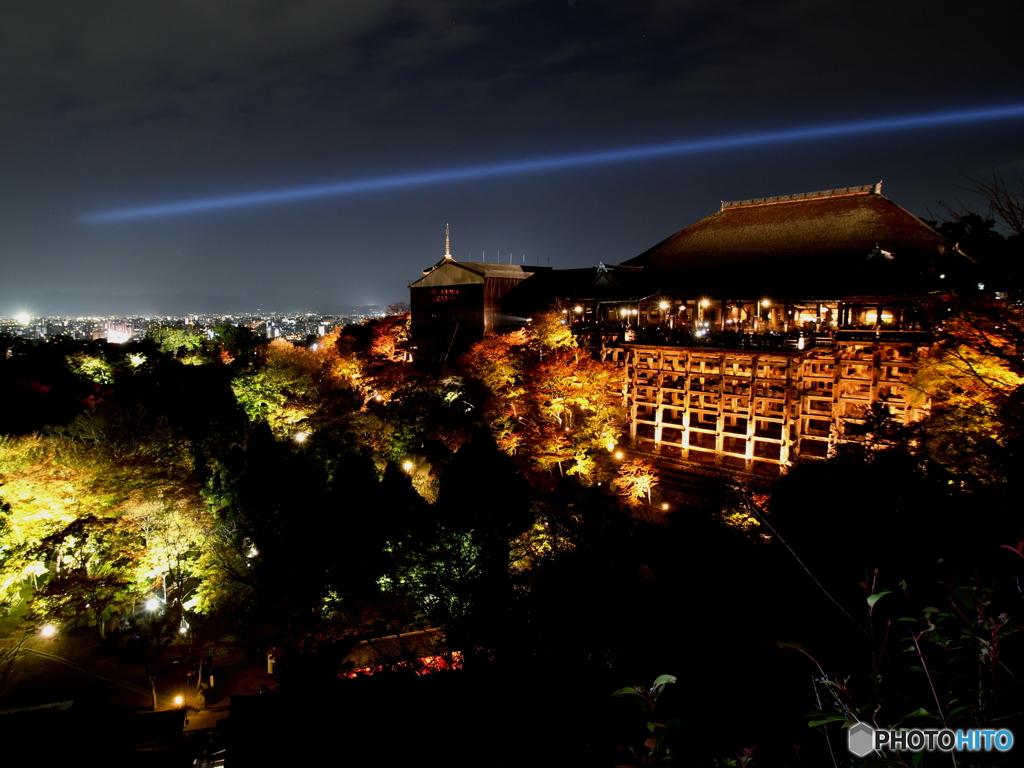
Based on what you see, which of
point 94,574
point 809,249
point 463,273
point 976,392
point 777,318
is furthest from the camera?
point 463,273

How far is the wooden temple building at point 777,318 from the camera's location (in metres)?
17.4

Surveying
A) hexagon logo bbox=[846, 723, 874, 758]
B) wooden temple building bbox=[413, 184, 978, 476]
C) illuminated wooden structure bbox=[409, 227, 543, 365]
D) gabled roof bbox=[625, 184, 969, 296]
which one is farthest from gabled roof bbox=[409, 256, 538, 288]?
hexagon logo bbox=[846, 723, 874, 758]

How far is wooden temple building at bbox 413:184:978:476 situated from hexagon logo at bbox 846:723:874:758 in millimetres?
14680

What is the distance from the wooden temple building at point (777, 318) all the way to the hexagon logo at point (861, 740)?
14680mm

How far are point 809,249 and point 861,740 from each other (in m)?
21.1

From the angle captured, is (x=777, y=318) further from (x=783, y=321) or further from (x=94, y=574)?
(x=94, y=574)

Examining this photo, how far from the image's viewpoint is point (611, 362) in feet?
71.5

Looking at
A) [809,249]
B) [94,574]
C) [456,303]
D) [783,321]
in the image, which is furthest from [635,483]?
[94,574]

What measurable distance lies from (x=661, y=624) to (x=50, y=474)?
1765cm

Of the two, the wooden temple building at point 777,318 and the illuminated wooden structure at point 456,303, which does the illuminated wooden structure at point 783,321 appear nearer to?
the wooden temple building at point 777,318

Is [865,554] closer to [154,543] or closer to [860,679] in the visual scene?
[860,679]

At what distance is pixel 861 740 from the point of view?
260 cm

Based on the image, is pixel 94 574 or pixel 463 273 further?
pixel 463 273

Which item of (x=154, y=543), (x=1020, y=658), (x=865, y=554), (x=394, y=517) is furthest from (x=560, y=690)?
(x=154, y=543)
